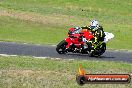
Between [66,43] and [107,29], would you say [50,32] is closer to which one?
[107,29]

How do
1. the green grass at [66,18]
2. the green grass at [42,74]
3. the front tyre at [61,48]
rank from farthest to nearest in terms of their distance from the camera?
the green grass at [66,18], the front tyre at [61,48], the green grass at [42,74]

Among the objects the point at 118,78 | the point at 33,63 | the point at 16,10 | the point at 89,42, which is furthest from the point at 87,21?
the point at 118,78

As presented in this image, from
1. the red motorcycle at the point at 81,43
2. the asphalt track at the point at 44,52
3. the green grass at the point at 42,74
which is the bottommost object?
the asphalt track at the point at 44,52

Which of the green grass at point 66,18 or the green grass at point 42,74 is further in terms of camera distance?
the green grass at point 66,18

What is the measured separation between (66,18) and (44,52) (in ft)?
64.0

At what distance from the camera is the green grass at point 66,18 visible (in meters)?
33.8

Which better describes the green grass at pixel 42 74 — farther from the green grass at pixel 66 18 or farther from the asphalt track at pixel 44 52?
the green grass at pixel 66 18

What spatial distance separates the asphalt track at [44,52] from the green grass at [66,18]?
4144 millimetres

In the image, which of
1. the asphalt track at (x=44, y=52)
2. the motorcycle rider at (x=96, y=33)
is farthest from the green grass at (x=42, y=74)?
the motorcycle rider at (x=96, y=33)

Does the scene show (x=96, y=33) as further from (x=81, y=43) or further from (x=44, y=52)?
(x=44, y=52)

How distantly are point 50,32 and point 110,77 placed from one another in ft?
90.9

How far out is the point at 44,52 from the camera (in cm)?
2359

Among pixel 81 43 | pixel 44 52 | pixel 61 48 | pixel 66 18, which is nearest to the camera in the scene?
pixel 44 52

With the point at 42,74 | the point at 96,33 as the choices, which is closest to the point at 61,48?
the point at 96,33
